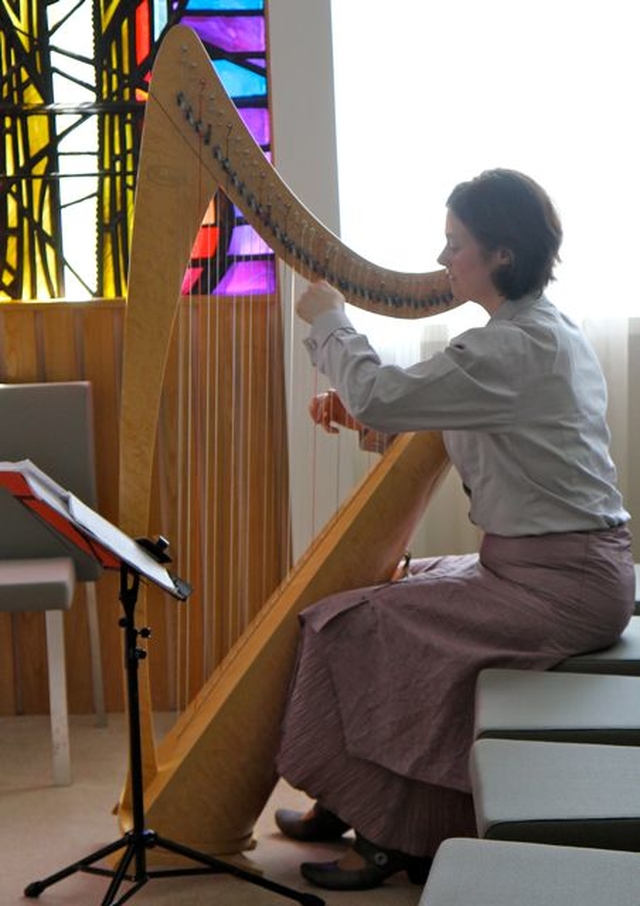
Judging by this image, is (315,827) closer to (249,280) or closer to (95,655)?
(95,655)

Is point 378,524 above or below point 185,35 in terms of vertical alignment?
below

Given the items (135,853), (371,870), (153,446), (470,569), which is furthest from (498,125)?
(135,853)

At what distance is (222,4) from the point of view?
340cm

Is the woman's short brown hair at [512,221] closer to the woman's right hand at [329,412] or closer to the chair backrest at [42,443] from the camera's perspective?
the woman's right hand at [329,412]

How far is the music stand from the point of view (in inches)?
72.1

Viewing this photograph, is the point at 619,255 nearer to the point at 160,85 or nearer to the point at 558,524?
the point at 558,524

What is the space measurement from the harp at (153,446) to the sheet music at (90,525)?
21 cm

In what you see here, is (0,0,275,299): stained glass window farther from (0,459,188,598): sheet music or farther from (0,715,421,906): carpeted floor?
(0,459,188,598): sheet music

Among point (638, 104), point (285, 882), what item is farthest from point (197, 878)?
point (638, 104)

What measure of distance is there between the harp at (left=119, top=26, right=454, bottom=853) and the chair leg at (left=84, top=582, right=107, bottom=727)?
0.94 m

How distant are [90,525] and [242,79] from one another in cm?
185

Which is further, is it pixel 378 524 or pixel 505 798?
pixel 378 524

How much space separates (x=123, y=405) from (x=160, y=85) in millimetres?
475

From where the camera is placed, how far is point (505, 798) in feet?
5.29
